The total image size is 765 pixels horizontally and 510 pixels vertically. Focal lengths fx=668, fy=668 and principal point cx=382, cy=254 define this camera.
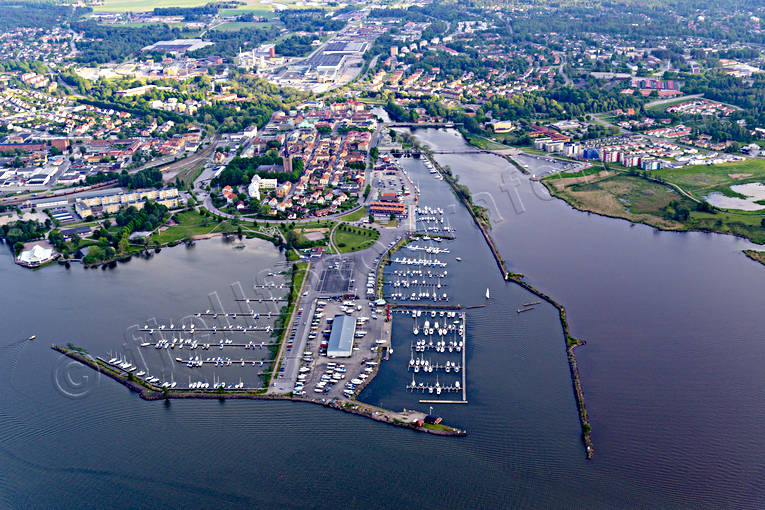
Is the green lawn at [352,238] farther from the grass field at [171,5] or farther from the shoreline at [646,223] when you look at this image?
the grass field at [171,5]

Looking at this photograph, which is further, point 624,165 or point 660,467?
point 624,165

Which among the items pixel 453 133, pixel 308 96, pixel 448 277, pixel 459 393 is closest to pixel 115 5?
pixel 308 96

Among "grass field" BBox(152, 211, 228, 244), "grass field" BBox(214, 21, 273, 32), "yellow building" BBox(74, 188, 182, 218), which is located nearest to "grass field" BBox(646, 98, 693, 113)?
"grass field" BBox(152, 211, 228, 244)

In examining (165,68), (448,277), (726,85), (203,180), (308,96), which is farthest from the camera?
(165,68)

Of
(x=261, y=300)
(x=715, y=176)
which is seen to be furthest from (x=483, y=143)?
(x=261, y=300)

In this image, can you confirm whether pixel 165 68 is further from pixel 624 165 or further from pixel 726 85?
pixel 726 85

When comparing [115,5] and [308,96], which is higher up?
[115,5]

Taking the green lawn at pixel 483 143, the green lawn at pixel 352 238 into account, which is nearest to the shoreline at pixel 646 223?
the green lawn at pixel 483 143

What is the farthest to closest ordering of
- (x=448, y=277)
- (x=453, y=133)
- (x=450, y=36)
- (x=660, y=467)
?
Result: 1. (x=450, y=36)
2. (x=453, y=133)
3. (x=448, y=277)
4. (x=660, y=467)
